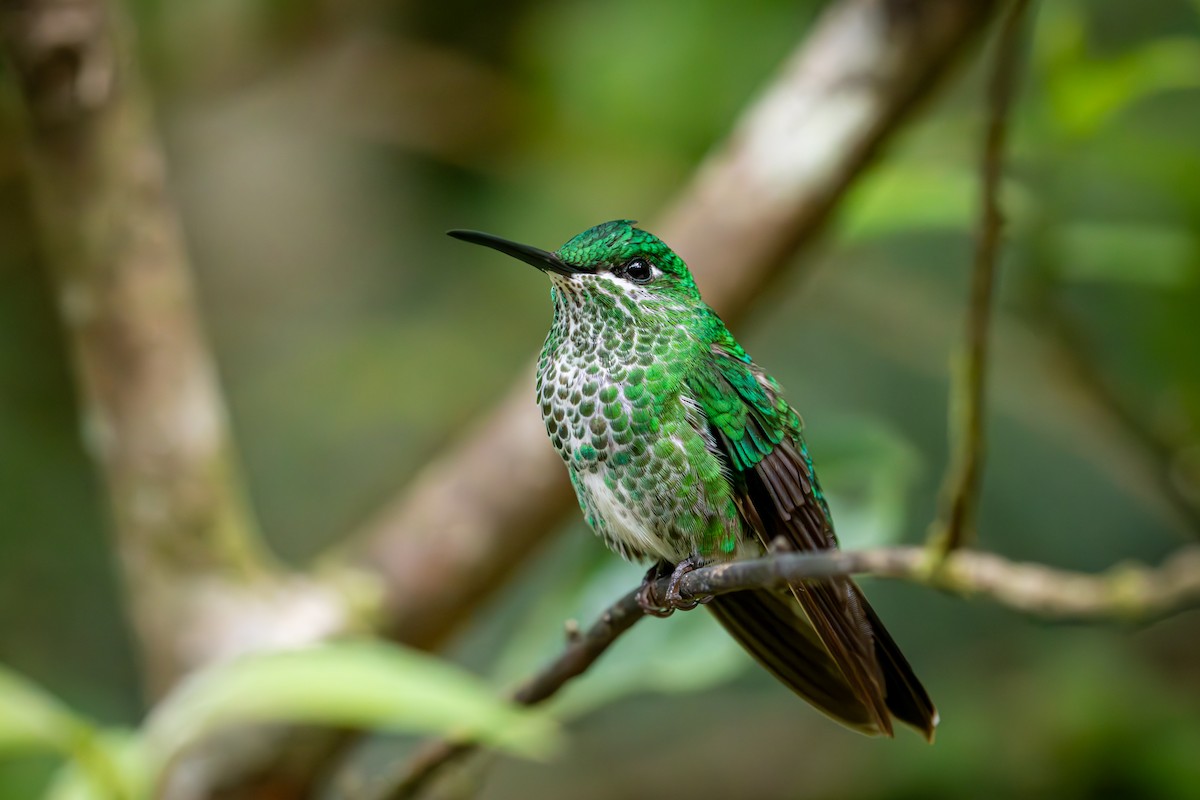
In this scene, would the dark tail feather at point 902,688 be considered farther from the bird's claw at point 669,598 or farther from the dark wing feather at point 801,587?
the bird's claw at point 669,598

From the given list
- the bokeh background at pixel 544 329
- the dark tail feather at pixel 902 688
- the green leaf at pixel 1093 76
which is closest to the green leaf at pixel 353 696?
the dark tail feather at pixel 902 688

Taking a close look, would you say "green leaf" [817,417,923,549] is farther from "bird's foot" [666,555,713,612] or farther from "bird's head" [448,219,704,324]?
"bird's head" [448,219,704,324]

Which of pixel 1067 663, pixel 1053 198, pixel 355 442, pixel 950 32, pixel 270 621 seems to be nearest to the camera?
pixel 950 32

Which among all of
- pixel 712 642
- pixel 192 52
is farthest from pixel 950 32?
pixel 192 52

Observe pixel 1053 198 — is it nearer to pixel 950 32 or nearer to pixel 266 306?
pixel 950 32

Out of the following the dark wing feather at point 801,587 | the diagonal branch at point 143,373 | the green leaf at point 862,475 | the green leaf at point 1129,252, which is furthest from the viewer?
the green leaf at point 1129,252

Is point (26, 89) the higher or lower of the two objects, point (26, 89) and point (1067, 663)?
the higher

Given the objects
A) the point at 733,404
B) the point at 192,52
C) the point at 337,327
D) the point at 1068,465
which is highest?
the point at 192,52
